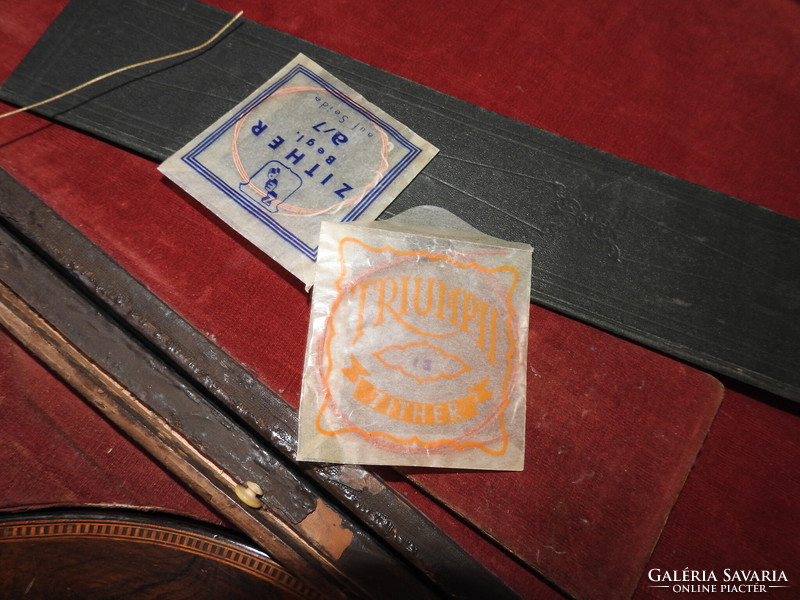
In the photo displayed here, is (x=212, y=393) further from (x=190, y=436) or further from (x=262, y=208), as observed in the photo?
(x=262, y=208)

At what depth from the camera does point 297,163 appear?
83cm

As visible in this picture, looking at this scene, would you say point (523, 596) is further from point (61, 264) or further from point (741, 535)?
point (61, 264)

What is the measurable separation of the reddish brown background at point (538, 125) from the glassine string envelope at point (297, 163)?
5cm

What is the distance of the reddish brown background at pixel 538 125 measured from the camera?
29.1 inches

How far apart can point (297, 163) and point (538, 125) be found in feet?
1.28

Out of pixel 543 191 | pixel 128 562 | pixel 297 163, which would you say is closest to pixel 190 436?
pixel 128 562

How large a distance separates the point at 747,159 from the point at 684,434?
1.57 ft

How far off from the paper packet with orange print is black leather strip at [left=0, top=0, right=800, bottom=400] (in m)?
0.06

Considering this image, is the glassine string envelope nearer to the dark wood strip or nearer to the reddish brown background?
the reddish brown background

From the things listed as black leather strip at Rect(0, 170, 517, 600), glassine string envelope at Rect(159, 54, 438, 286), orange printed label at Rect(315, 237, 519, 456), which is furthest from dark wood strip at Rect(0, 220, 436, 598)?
glassine string envelope at Rect(159, 54, 438, 286)

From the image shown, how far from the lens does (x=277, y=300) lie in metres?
0.79

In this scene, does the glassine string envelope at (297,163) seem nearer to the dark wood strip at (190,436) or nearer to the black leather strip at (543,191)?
the black leather strip at (543,191)

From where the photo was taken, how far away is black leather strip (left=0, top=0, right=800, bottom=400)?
2.56 feet

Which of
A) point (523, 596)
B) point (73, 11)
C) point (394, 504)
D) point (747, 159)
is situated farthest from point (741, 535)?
point (73, 11)
